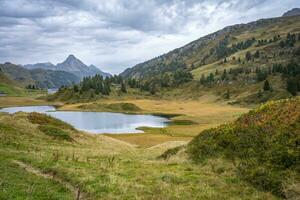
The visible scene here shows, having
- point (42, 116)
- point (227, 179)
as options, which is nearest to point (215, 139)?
point (227, 179)

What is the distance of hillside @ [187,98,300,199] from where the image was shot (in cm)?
1973

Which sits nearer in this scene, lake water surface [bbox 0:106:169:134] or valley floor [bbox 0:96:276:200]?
valley floor [bbox 0:96:276:200]

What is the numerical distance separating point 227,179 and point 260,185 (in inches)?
77.5

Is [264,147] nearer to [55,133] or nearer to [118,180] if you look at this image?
[118,180]

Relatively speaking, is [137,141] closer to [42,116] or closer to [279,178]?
[42,116]

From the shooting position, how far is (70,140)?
46.3 m

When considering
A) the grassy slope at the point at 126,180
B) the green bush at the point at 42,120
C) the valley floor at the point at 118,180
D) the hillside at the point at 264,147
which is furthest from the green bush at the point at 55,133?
the hillside at the point at 264,147

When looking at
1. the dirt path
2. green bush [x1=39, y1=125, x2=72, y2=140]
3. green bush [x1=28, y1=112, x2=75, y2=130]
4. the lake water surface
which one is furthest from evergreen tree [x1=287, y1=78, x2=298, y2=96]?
the dirt path

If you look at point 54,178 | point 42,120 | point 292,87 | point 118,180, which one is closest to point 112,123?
point 42,120

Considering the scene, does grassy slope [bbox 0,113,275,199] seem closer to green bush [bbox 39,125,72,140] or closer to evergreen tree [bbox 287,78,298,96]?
green bush [bbox 39,125,72,140]

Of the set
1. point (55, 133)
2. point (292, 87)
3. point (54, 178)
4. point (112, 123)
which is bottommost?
point (112, 123)

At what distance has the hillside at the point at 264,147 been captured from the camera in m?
19.7

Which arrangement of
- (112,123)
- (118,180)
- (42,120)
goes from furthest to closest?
(112,123) < (42,120) < (118,180)

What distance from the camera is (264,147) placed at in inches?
897
